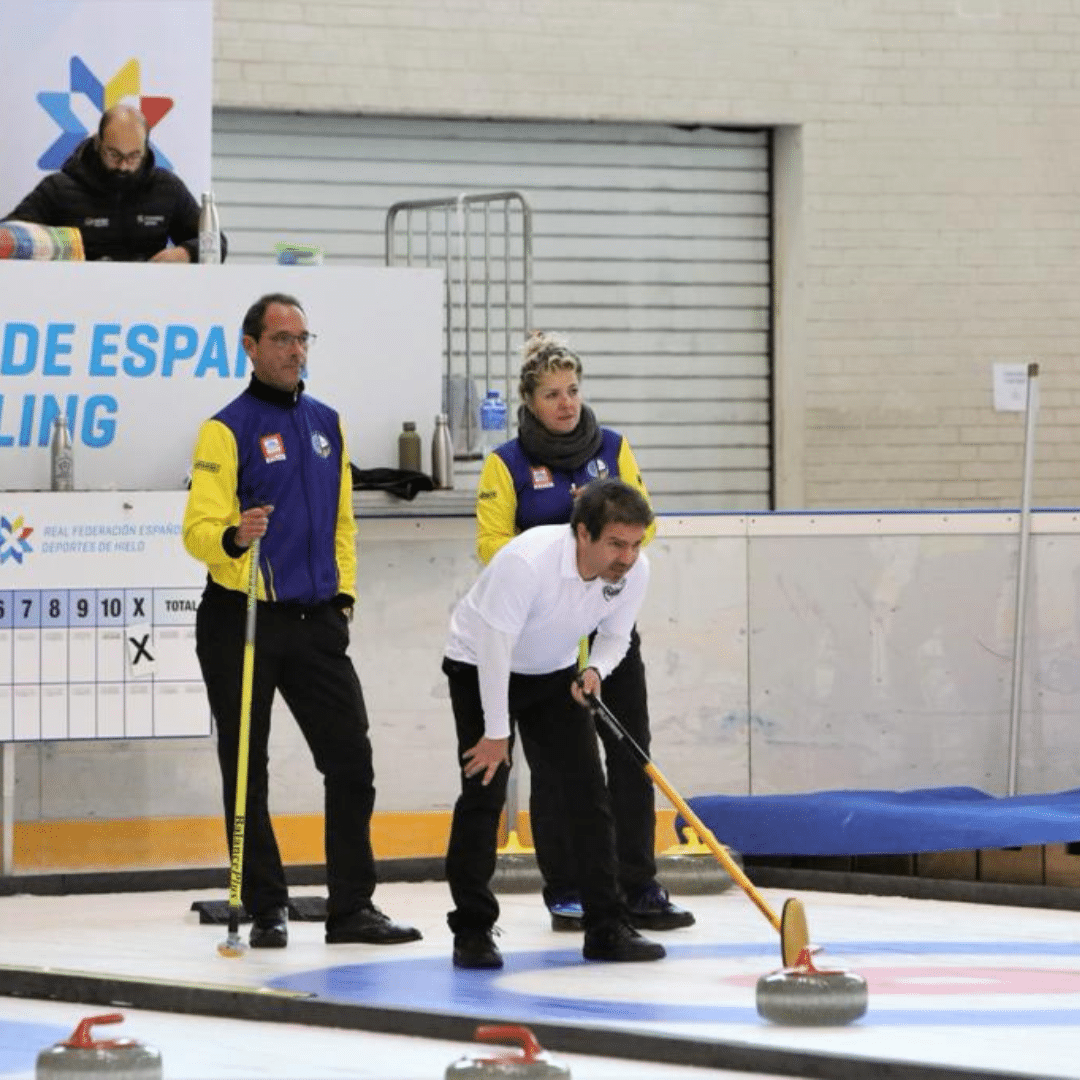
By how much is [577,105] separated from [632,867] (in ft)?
22.6

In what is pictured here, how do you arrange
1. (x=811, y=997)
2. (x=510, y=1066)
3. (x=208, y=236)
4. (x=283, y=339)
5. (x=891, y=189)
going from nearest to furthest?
(x=510, y=1066) < (x=811, y=997) < (x=283, y=339) < (x=208, y=236) < (x=891, y=189)

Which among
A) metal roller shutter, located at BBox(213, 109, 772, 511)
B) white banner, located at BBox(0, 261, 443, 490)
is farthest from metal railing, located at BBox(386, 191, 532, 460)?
white banner, located at BBox(0, 261, 443, 490)

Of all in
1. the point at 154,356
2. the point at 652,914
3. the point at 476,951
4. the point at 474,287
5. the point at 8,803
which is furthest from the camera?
the point at 474,287

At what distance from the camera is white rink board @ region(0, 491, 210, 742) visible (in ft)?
27.8

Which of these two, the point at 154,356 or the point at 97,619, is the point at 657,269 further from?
the point at 97,619

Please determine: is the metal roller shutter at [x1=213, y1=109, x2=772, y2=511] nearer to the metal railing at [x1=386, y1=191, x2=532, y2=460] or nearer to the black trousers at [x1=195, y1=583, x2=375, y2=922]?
the metal railing at [x1=386, y1=191, x2=532, y2=460]

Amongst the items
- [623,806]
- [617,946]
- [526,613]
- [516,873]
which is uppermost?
[526,613]

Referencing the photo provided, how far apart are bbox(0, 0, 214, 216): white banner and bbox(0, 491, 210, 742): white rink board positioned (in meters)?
1.93

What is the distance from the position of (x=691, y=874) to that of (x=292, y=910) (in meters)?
1.40

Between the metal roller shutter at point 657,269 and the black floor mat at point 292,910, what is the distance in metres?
6.24

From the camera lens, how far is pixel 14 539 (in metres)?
8.47

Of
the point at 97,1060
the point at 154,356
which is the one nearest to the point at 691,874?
the point at 154,356

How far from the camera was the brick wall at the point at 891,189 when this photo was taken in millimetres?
13367

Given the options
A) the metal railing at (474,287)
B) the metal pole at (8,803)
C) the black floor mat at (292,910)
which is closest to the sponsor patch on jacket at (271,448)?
the black floor mat at (292,910)
